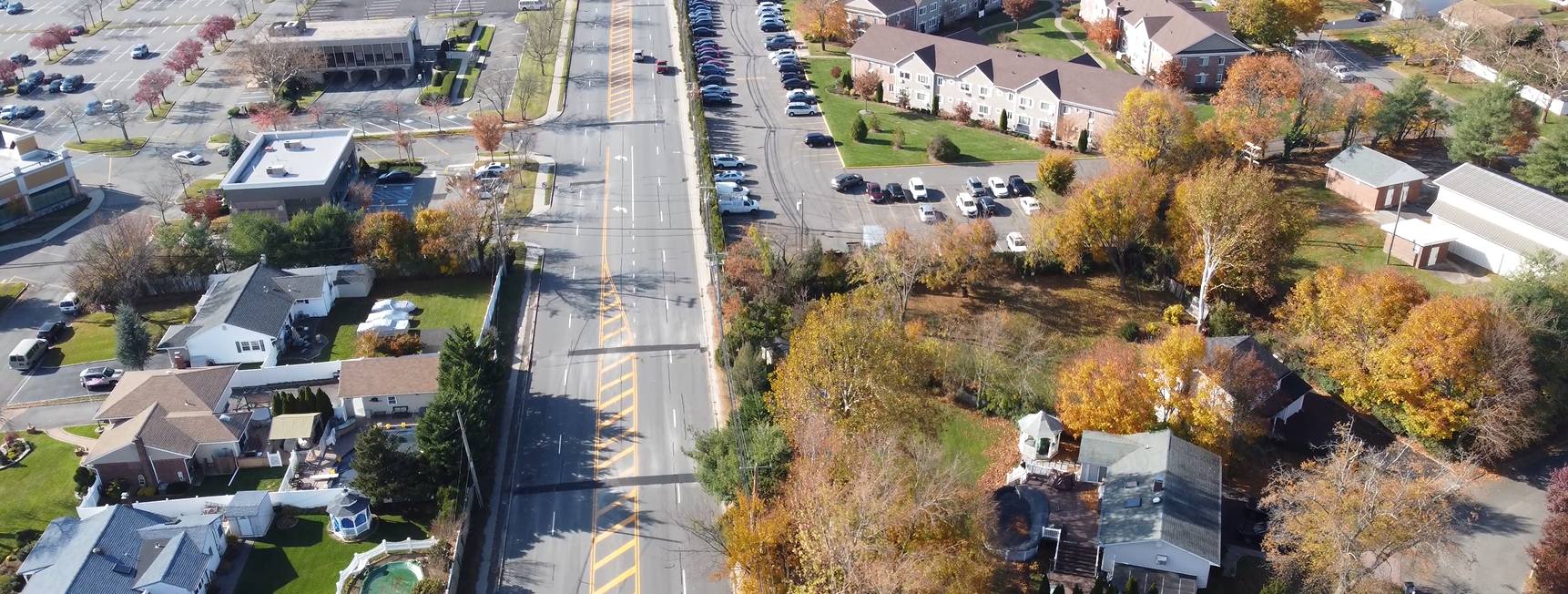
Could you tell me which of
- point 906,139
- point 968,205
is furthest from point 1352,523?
point 906,139

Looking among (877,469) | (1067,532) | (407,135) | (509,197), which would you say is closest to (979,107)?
(509,197)

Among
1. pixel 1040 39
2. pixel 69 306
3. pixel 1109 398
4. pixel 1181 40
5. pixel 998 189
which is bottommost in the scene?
pixel 1040 39

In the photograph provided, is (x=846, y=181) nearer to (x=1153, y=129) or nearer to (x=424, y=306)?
(x=1153, y=129)

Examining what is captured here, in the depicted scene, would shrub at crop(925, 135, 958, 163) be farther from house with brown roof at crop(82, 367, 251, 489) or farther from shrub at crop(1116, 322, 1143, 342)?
house with brown roof at crop(82, 367, 251, 489)

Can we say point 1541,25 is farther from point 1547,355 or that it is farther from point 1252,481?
point 1252,481

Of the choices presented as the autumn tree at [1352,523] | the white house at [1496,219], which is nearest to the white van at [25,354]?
the autumn tree at [1352,523]

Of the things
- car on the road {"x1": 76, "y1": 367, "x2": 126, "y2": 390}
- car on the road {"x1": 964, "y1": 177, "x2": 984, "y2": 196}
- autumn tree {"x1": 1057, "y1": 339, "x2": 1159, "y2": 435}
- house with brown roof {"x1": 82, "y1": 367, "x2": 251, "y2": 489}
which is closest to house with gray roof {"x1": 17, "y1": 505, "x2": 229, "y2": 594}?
house with brown roof {"x1": 82, "y1": 367, "x2": 251, "y2": 489}
